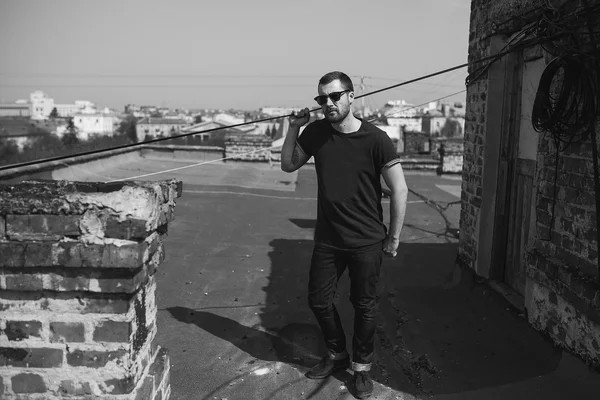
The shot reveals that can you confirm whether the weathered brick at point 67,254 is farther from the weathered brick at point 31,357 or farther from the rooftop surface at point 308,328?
the rooftop surface at point 308,328

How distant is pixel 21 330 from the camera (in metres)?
2.54

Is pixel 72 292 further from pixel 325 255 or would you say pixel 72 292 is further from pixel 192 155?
pixel 192 155

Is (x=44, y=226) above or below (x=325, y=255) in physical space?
above

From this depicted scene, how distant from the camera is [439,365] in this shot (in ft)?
14.1

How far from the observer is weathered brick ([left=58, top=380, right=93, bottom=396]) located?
8.48 feet

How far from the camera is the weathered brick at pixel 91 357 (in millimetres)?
2557

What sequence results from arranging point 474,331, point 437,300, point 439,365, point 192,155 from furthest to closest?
point 192,155, point 437,300, point 474,331, point 439,365

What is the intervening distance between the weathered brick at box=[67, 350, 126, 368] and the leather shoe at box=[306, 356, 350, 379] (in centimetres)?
178

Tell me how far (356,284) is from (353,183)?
2.16ft

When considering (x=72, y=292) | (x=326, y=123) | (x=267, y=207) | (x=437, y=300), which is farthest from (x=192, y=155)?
(x=72, y=292)

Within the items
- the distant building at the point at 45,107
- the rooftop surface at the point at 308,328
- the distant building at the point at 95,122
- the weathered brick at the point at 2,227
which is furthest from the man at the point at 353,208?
the distant building at the point at 45,107

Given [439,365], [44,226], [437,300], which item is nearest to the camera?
[44,226]

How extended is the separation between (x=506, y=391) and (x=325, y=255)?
4.95 ft

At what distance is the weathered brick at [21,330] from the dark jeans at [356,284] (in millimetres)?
1808
